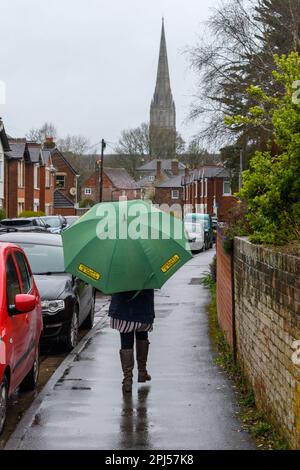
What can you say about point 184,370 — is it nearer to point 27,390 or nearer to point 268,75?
point 27,390

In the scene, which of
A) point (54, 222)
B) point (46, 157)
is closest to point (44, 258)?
point (54, 222)

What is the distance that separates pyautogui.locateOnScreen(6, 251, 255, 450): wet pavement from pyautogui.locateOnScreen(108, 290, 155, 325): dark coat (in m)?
0.83

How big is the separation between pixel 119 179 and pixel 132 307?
90234 millimetres

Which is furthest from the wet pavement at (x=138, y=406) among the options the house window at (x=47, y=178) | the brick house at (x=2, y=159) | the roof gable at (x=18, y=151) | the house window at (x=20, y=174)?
the house window at (x=47, y=178)

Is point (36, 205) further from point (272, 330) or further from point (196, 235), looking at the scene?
point (272, 330)

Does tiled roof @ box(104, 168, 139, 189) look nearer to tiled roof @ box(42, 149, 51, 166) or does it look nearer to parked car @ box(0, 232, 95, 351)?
tiled roof @ box(42, 149, 51, 166)

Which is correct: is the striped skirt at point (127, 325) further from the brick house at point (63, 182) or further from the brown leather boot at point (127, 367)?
the brick house at point (63, 182)

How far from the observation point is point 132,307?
27.7ft

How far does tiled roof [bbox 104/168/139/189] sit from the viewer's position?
316ft

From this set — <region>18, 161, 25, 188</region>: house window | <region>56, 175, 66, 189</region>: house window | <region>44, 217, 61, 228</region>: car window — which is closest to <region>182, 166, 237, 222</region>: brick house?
<region>56, 175, 66, 189</region>: house window

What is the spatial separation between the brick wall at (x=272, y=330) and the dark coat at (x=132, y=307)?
112 centimetres

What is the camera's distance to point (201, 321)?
1458cm

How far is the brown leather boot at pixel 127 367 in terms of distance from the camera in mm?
8406

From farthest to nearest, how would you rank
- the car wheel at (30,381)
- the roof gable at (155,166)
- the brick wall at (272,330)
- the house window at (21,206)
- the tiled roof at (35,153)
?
the roof gable at (155,166) → the tiled roof at (35,153) → the house window at (21,206) → the car wheel at (30,381) → the brick wall at (272,330)
